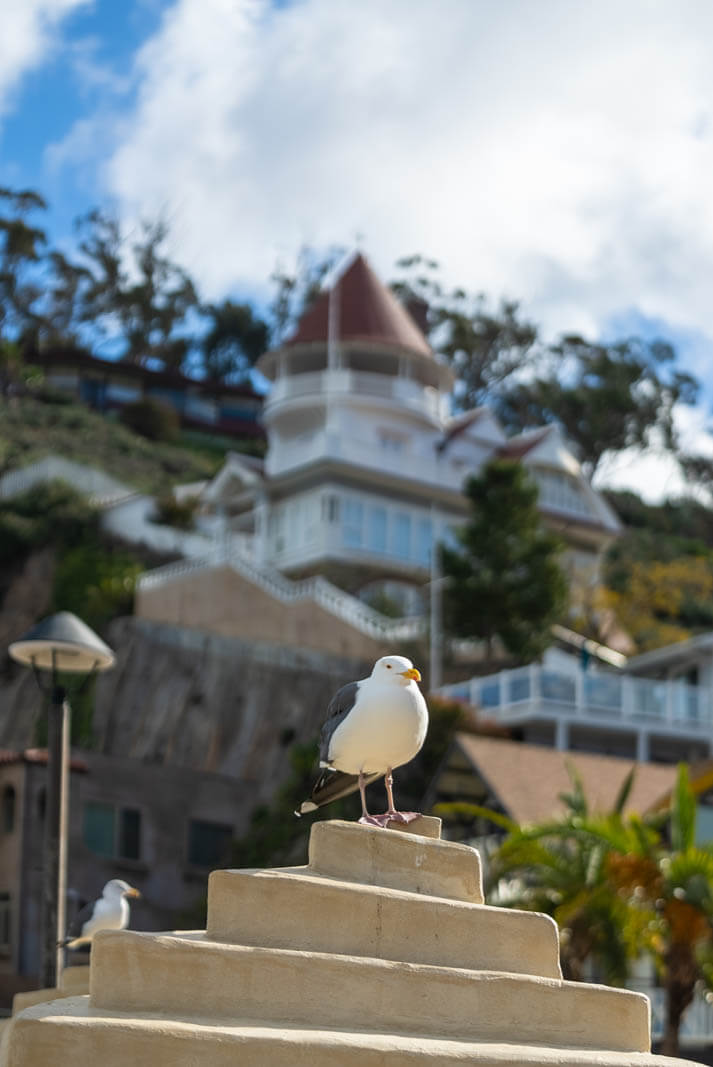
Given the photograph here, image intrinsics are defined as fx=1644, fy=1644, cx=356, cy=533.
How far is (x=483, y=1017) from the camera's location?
27.1 feet

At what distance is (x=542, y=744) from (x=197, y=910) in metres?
9.92

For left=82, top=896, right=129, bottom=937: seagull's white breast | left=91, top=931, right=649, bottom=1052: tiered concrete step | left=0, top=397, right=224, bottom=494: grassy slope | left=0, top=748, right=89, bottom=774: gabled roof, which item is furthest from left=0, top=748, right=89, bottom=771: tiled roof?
left=0, top=397, right=224, bottom=494: grassy slope

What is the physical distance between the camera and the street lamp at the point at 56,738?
12789 mm

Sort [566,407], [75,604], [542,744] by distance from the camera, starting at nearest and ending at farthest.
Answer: [542,744], [75,604], [566,407]

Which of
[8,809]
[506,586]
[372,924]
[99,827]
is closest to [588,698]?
[506,586]

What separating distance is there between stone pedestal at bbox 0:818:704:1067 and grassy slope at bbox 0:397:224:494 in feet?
186

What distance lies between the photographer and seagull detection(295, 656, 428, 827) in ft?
28.4

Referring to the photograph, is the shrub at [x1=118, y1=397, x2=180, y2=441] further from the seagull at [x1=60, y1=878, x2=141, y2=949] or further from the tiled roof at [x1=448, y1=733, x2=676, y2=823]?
the seagull at [x1=60, y1=878, x2=141, y2=949]

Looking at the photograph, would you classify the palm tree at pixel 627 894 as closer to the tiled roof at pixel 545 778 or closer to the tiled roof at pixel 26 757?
the tiled roof at pixel 545 778

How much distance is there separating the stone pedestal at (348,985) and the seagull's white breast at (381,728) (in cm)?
38

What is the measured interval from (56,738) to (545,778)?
56.8ft

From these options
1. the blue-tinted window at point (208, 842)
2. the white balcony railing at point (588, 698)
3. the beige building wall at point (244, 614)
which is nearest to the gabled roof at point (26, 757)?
the blue-tinted window at point (208, 842)

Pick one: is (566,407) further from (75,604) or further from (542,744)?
(542,744)

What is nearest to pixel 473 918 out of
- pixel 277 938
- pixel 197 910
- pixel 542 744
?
pixel 277 938
